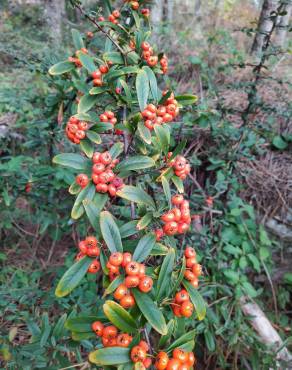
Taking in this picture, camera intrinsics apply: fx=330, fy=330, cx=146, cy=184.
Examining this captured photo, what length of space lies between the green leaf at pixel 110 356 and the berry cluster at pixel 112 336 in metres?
0.02

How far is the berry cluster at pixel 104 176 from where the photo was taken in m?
1.04

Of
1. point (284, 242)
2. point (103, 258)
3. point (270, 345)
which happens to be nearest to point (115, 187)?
point (103, 258)

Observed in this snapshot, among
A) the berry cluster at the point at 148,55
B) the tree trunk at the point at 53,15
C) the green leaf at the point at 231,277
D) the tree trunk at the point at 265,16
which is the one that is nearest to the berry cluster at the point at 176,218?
the berry cluster at the point at 148,55

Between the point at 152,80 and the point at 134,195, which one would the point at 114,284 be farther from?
the point at 152,80

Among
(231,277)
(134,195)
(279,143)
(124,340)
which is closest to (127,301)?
(124,340)

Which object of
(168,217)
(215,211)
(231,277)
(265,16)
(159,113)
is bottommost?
(231,277)

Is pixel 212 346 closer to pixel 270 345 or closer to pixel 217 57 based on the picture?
pixel 270 345

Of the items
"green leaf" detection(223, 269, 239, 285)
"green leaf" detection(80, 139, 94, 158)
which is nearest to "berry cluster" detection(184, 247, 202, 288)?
"green leaf" detection(80, 139, 94, 158)

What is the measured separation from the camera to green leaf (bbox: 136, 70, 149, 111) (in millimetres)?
1197

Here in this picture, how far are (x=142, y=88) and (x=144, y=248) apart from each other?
23.3 inches

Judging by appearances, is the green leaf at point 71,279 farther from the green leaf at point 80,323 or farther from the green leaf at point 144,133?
the green leaf at point 144,133

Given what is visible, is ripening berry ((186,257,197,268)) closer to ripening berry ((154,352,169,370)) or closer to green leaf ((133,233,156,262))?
green leaf ((133,233,156,262))

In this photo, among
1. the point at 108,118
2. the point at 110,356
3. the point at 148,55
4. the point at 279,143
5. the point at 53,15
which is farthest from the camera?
the point at 53,15

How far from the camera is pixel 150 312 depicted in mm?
881
